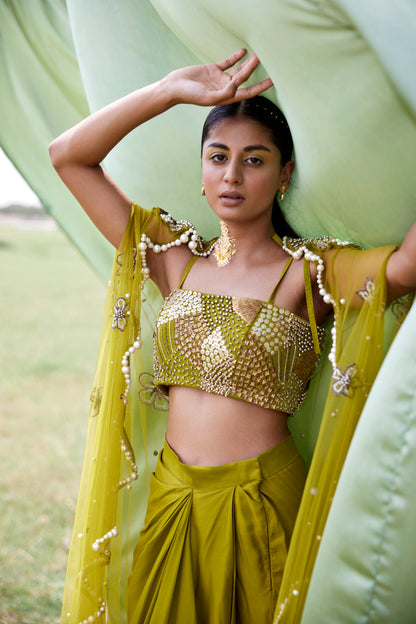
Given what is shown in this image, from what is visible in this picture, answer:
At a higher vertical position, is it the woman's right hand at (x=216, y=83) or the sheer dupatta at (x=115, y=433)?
the woman's right hand at (x=216, y=83)

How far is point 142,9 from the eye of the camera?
1.59m

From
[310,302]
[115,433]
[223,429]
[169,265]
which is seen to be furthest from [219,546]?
[169,265]

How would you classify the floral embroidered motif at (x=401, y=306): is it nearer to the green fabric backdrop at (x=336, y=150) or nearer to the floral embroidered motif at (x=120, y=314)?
the green fabric backdrop at (x=336, y=150)

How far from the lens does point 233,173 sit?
133 cm

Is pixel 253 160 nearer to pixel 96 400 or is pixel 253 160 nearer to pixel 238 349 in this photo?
pixel 238 349

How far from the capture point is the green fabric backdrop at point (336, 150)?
39.9 inches

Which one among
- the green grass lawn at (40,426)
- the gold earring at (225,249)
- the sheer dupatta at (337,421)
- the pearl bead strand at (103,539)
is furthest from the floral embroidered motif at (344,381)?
the green grass lawn at (40,426)

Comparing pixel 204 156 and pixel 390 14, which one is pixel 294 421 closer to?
pixel 204 156

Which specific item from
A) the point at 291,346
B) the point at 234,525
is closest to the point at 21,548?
the point at 234,525

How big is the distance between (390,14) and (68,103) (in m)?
1.16

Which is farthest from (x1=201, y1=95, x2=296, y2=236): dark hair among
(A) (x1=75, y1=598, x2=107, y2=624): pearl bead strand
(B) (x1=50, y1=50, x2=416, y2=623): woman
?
(A) (x1=75, y1=598, x2=107, y2=624): pearl bead strand

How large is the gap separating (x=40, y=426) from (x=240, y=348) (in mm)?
2890

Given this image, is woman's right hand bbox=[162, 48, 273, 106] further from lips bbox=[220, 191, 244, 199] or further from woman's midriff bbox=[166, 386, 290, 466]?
woman's midriff bbox=[166, 386, 290, 466]

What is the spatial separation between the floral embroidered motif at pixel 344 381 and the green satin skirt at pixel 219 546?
0.26 m
